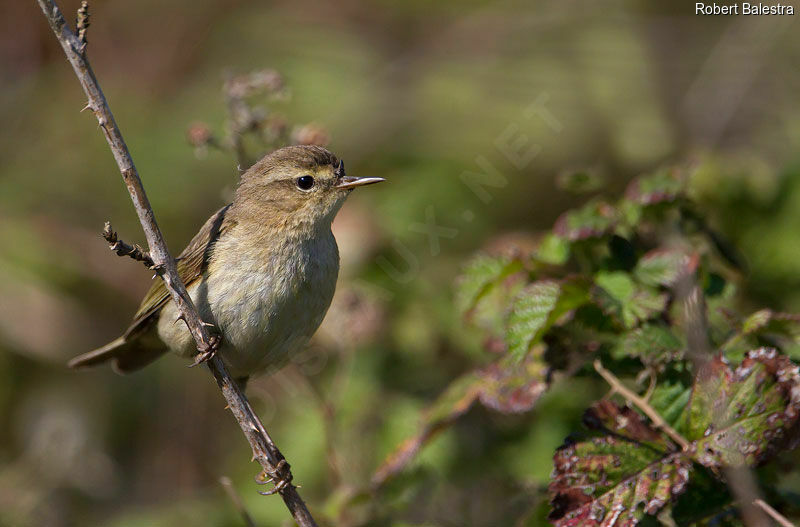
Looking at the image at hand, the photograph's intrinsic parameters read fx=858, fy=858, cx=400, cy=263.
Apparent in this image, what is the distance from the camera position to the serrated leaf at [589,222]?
284cm

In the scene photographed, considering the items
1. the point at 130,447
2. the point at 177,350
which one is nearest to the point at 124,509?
the point at 130,447

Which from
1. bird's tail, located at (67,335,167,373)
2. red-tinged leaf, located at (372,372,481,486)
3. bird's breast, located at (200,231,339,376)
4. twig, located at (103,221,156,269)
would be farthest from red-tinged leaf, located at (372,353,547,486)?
bird's tail, located at (67,335,167,373)

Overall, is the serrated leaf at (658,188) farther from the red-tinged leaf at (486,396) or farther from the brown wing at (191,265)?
the brown wing at (191,265)

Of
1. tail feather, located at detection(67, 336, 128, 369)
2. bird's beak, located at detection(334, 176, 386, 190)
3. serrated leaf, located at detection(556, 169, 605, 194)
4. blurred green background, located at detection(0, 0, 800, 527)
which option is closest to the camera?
serrated leaf, located at detection(556, 169, 605, 194)

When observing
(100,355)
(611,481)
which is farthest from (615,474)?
(100,355)

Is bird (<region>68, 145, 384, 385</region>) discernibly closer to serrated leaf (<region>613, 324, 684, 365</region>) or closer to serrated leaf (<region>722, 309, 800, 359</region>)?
serrated leaf (<region>613, 324, 684, 365</region>)

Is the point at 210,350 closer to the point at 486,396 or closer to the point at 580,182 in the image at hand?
the point at 486,396

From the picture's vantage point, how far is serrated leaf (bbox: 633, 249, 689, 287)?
8.76 ft

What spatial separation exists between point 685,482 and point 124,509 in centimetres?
413

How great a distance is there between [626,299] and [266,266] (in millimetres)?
1248

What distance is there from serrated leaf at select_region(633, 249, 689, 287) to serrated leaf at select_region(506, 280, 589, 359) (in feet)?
0.75

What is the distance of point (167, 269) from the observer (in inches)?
97.5

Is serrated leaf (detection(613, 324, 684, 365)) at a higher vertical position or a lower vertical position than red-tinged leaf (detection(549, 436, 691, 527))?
higher

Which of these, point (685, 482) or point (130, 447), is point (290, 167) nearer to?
point (685, 482)
